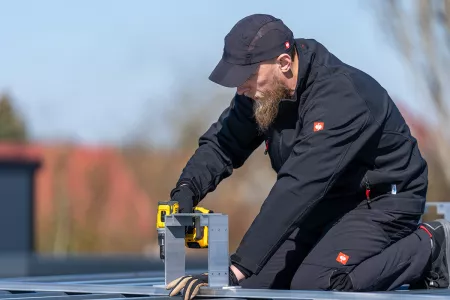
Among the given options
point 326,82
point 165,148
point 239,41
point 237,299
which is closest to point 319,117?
point 326,82

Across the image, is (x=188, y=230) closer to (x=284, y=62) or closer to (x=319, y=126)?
(x=319, y=126)

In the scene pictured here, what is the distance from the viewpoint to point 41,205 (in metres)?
18.2

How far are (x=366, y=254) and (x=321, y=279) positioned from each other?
23cm

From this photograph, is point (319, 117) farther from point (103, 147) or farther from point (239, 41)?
point (103, 147)

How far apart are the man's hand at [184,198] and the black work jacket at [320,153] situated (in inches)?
2.8

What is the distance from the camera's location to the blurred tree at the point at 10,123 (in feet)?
63.0

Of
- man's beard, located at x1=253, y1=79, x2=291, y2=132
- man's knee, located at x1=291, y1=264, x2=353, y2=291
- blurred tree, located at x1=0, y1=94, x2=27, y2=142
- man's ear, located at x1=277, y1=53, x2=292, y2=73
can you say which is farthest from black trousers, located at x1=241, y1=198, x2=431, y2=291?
blurred tree, located at x1=0, y1=94, x2=27, y2=142

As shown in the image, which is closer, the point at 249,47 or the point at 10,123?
the point at 249,47

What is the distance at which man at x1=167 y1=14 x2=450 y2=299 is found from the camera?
4297mm

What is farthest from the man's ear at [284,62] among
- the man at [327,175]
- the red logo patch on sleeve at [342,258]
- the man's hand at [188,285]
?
the man's hand at [188,285]

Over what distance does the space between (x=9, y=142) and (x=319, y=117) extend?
15148 mm

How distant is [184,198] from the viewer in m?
4.75

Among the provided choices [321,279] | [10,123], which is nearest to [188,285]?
[321,279]

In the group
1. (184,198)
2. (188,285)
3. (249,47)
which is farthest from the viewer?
(184,198)
